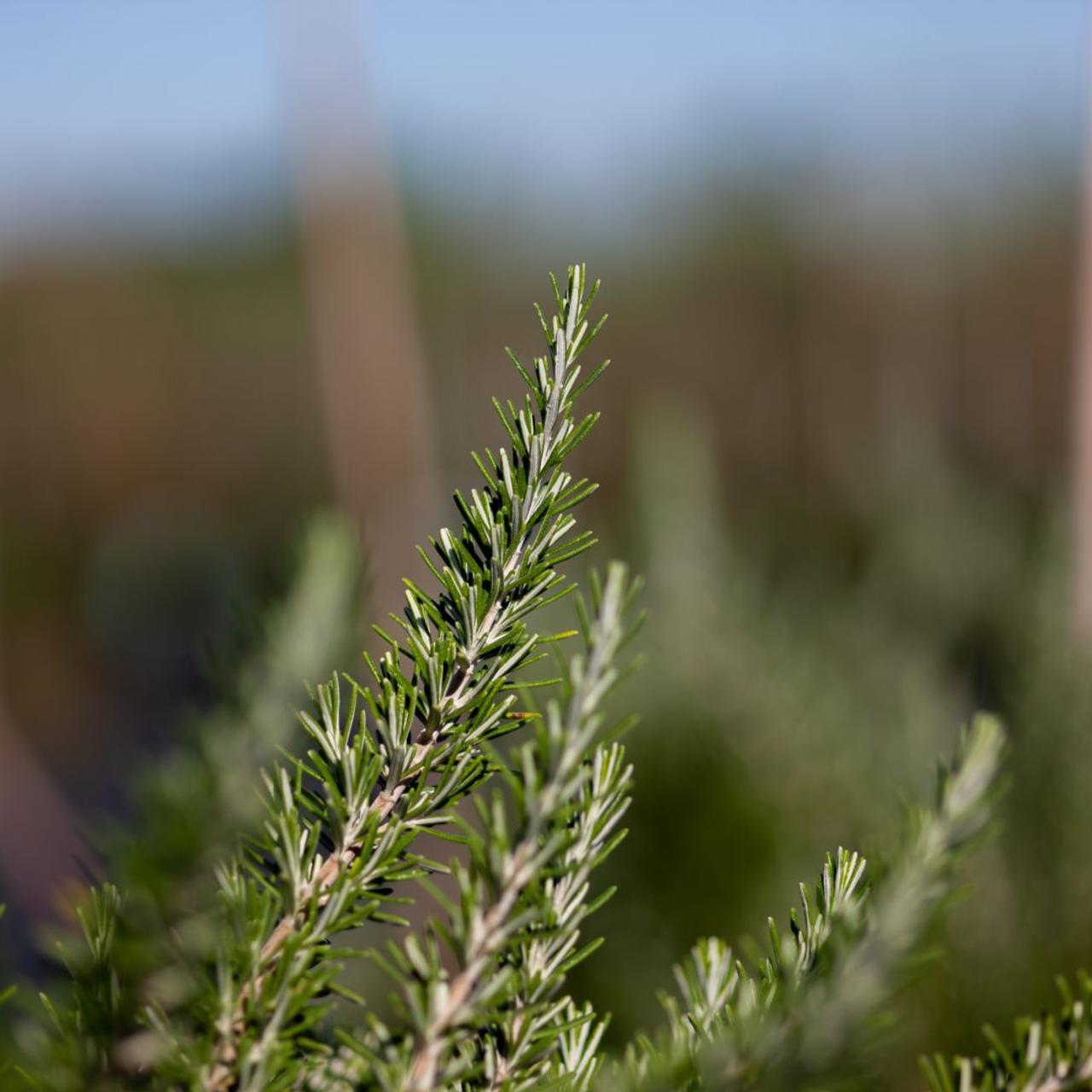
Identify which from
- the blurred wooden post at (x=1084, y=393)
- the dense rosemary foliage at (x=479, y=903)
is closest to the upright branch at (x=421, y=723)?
the dense rosemary foliage at (x=479, y=903)

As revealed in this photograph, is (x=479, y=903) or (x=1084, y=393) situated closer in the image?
(x=479, y=903)

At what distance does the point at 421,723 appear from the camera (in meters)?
0.14

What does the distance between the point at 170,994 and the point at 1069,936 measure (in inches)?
16.8

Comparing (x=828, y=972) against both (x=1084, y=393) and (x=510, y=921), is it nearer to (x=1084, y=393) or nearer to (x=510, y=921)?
(x=510, y=921)

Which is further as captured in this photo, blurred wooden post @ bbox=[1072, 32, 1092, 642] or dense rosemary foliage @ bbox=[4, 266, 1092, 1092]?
blurred wooden post @ bbox=[1072, 32, 1092, 642]

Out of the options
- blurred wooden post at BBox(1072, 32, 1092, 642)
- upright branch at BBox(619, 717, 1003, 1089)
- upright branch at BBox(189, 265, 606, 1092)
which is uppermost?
upright branch at BBox(189, 265, 606, 1092)

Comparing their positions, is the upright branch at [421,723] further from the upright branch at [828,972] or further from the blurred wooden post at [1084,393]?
the blurred wooden post at [1084,393]

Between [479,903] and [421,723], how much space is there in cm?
3

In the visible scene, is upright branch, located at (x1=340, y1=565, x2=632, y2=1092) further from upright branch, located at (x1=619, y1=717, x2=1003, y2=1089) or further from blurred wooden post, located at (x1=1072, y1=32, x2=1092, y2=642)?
blurred wooden post, located at (x1=1072, y1=32, x2=1092, y2=642)

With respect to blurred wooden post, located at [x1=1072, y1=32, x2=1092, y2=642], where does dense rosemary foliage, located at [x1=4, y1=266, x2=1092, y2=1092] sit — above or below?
above

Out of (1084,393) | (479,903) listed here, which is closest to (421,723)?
(479,903)

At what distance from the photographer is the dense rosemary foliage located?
112 millimetres

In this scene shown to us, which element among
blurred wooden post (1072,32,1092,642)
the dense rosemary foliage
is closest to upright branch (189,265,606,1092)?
the dense rosemary foliage

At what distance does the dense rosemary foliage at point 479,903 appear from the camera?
11 cm
